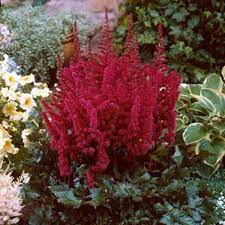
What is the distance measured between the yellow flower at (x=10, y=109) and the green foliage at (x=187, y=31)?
2340 millimetres

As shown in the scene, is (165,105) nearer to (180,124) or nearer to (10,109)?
(180,124)

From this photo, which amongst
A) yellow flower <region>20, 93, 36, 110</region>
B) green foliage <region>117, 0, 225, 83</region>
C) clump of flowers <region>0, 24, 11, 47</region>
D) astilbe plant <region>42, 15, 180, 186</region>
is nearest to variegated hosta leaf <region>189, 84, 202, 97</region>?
astilbe plant <region>42, 15, 180, 186</region>

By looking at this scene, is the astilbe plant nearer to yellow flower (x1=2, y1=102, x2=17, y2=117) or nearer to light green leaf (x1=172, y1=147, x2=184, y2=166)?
light green leaf (x1=172, y1=147, x2=184, y2=166)

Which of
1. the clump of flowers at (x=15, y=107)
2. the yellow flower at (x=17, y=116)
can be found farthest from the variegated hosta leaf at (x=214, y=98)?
the yellow flower at (x=17, y=116)

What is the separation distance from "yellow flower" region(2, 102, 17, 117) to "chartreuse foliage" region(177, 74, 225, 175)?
107 cm

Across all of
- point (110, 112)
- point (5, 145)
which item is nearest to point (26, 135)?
point (5, 145)

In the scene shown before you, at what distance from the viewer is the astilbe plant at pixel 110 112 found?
10.8 feet

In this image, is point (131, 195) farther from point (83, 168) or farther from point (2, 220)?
point (2, 220)

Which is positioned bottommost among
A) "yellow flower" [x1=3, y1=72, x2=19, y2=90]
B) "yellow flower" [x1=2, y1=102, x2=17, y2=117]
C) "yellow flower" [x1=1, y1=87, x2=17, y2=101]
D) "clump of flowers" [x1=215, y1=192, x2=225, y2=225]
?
"clump of flowers" [x1=215, y1=192, x2=225, y2=225]

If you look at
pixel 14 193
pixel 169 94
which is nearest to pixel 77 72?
pixel 169 94

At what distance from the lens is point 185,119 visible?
4.06m

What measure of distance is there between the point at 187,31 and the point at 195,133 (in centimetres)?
Answer: 261

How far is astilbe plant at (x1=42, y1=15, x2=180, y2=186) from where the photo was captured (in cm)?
328

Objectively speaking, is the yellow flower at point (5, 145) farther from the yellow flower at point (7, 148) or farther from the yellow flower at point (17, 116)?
the yellow flower at point (17, 116)
